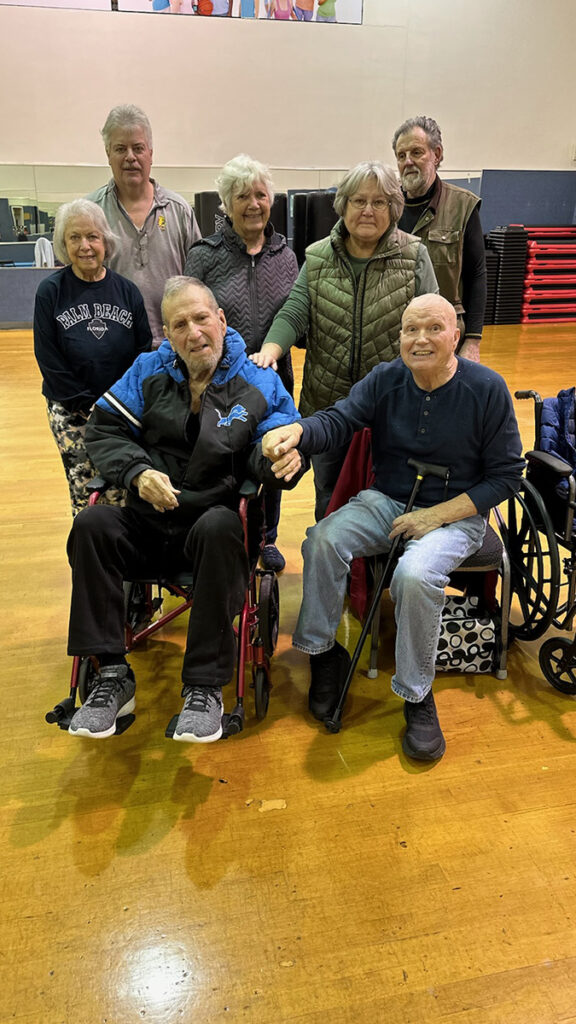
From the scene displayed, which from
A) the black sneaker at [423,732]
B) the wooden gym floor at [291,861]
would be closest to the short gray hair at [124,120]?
the wooden gym floor at [291,861]

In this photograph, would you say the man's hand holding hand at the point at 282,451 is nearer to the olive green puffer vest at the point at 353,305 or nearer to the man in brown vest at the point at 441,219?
the olive green puffer vest at the point at 353,305

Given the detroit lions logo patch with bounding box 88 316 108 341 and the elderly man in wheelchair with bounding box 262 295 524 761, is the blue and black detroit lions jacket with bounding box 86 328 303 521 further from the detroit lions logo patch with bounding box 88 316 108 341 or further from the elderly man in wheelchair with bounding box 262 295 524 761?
the detroit lions logo patch with bounding box 88 316 108 341

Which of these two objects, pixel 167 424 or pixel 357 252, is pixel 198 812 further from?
pixel 357 252

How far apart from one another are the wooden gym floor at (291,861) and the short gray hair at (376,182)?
1.50 meters

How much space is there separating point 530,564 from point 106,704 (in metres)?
1.49

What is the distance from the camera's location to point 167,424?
2098 millimetres

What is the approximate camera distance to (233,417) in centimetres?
207

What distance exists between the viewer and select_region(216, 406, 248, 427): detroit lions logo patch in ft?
6.77

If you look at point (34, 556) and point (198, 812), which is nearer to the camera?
point (198, 812)

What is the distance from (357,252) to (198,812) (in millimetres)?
1708

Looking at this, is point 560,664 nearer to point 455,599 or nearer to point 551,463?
point 455,599

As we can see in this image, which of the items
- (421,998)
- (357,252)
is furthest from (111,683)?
(357,252)

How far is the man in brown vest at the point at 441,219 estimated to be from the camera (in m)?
2.62

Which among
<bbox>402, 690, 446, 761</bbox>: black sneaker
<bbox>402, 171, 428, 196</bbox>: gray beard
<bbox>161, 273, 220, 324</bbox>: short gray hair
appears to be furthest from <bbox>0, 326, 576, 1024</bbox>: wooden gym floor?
<bbox>402, 171, 428, 196</bbox>: gray beard
